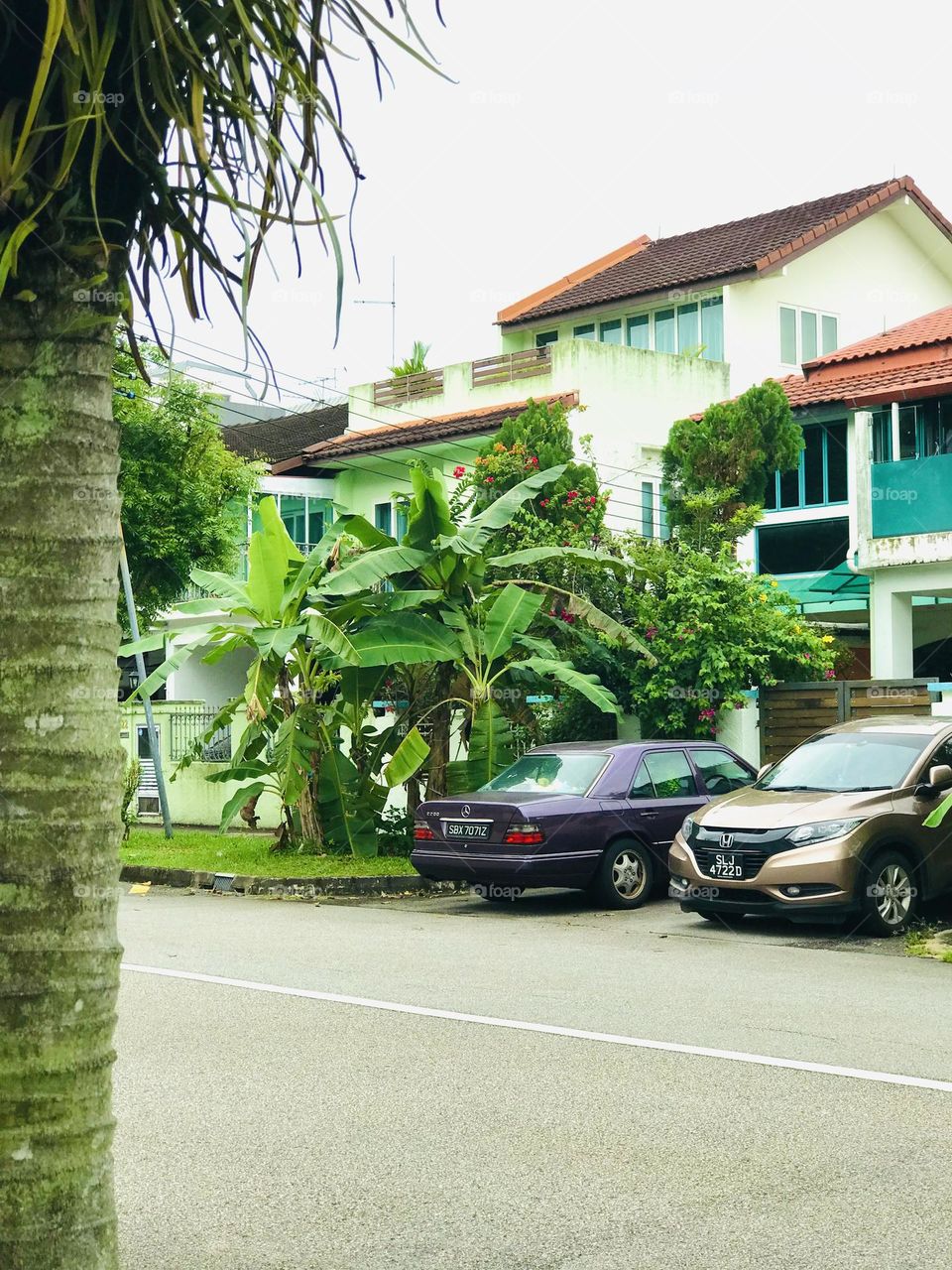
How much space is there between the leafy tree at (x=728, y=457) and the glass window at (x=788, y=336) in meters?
14.1

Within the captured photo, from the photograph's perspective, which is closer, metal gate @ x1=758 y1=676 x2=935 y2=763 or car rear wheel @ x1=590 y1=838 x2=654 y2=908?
car rear wheel @ x1=590 y1=838 x2=654 y2=908

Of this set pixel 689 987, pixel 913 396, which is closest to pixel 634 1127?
Result: pixel 689 987

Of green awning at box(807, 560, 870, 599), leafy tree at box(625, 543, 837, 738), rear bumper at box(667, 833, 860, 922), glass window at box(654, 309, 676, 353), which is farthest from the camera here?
glass window at box(654, 309, 676, 353)

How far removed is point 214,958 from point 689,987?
12.5 feet

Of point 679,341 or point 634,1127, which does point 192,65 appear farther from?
point 679,341

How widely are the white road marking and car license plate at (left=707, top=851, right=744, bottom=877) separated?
4.52 meters

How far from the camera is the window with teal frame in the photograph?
29.9m

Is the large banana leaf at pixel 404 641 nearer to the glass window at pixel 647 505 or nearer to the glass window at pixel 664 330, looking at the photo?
the glass window at pixel 647 505

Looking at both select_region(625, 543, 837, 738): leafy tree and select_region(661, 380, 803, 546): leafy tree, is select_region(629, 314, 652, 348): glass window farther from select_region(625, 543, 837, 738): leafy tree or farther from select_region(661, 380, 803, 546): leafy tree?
select_region(625, 543, 837, 738): leafy tree

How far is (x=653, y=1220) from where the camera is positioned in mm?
5590

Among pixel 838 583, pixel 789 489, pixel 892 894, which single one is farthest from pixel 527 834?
pixel 789 489

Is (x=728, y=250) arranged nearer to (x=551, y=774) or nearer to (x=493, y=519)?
(x=493, y=519)

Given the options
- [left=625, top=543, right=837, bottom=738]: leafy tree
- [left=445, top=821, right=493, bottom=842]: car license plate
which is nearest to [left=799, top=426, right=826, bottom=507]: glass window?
[left=625, top=543, right=837, bottom=738]: leafy tree

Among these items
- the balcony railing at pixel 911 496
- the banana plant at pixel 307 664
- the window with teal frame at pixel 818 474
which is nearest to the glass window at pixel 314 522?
the window with teal frame at pixel 818 474
